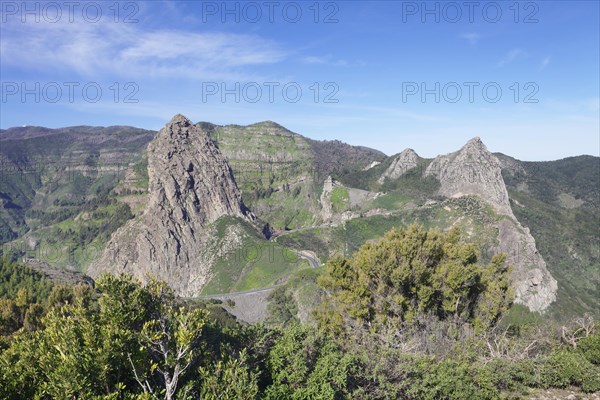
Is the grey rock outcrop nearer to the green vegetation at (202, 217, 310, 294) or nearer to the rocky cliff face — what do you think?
the rocky cliff face

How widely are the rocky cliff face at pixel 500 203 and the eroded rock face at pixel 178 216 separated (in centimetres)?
8302

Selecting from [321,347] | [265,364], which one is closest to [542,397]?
[321,347]

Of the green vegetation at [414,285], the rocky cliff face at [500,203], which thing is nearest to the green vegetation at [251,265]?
the rocky cliff face at [500,203]

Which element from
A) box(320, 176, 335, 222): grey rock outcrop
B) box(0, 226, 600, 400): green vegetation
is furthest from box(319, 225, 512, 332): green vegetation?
box(320, 176, 335, 222): grey rock outcrop

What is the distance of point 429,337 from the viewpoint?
28719mm

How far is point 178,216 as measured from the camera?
454 ft

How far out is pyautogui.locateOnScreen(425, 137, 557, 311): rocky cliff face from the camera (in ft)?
333

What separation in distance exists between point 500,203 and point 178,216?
114414 mm

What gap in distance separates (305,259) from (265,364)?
9082 cm

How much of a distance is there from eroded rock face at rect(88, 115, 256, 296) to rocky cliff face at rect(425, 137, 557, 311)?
3268 inches

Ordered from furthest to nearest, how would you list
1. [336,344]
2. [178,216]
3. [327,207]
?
[327,207] → [178,216] → [336,344]

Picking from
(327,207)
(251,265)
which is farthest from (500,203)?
(251,265)

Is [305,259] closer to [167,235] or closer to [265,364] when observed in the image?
[167,235]

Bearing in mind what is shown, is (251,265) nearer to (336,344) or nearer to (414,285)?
(414,285)
